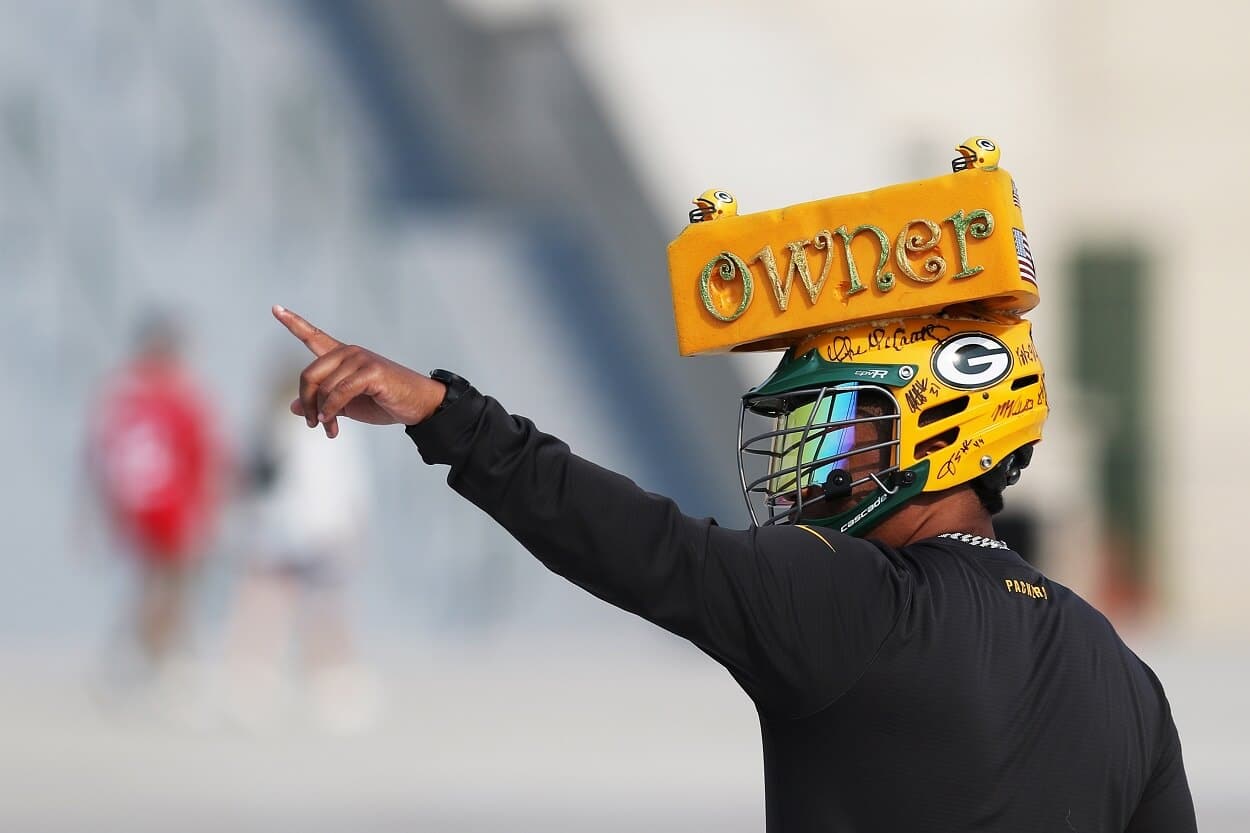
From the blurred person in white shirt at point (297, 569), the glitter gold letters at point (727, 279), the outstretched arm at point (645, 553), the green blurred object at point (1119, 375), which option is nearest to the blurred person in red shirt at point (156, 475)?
the blurred person in white shirt at point (297, 569)

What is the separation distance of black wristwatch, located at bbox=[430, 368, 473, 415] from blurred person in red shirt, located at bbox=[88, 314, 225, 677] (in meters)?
8.25

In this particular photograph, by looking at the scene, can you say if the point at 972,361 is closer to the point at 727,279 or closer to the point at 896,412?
the point at 896,412

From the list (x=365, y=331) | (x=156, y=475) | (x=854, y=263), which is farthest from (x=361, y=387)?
(x=365, y=331)

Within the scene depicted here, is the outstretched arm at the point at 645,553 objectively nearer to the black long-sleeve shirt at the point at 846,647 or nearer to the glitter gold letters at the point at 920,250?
the black long-sleeve shirt at the point at 846,647

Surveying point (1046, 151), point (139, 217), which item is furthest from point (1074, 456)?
point (139, 217)

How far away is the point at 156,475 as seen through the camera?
10.4 meters

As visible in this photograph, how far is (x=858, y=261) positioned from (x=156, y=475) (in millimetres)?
8370

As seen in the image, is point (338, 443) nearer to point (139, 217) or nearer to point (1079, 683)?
point (139, 217)

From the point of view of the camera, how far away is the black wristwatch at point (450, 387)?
7.61 ft

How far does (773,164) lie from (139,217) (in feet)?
14.8

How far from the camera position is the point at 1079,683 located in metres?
2.46

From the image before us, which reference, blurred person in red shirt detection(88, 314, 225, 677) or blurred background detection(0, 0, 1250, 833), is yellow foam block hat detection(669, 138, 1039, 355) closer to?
blurred background detection(0, 0, 1250, 833)

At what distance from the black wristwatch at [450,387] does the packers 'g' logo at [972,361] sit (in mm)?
701

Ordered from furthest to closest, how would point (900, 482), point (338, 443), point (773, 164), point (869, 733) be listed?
point (773, 164), point (338, 443), point (900, 482), point (869, 733)
